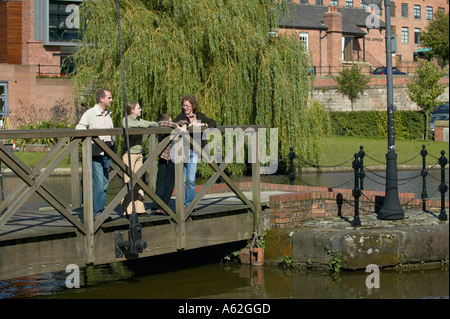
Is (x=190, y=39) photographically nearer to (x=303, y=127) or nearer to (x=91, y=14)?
(x=91, y=14)

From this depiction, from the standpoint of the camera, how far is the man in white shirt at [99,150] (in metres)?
9.62

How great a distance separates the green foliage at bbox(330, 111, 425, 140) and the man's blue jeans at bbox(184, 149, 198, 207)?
3177cm

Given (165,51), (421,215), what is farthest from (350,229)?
(165,51)

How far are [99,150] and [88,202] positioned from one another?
31.3 inches

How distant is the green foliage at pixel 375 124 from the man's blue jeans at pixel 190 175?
31769 millimetres

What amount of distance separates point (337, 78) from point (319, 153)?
27.2 meters

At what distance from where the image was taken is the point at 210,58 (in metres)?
22.0

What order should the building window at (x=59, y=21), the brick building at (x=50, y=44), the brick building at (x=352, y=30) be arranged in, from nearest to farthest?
the brick building at (x=50, y=44) < the building window at (x=59, y=21) < the brick building at (x=352, y=30)

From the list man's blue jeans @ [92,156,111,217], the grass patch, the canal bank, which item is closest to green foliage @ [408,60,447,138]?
the grass patch

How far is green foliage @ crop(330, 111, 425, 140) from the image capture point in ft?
136

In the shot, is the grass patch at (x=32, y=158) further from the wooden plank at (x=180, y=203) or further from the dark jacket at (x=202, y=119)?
the wooden plank at (x=180, y=203)

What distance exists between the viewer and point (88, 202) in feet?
29.9

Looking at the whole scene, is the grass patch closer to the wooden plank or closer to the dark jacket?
the dark jacket

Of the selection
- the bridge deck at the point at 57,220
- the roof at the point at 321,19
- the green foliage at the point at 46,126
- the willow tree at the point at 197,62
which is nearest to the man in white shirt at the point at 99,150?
the bridge deck at the point at 57,220
